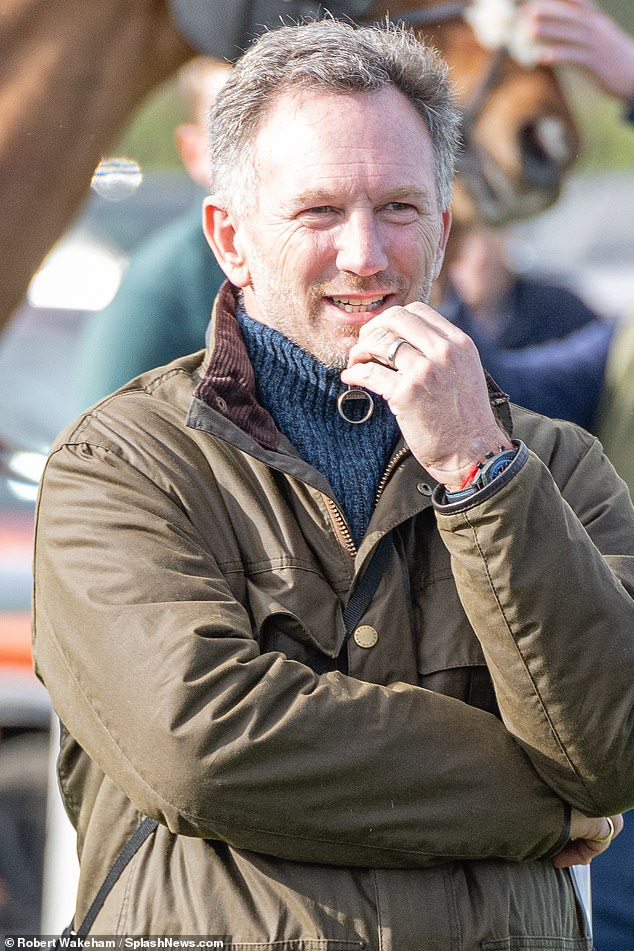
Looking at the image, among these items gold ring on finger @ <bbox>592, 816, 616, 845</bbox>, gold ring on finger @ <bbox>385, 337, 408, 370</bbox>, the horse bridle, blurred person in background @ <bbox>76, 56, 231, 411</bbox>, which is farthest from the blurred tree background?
gold ring on finger @ <bbox>592, 816, 616, 845</bbox>

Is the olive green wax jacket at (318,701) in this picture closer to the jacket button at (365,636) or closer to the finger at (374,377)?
the jacket button at (365,636)

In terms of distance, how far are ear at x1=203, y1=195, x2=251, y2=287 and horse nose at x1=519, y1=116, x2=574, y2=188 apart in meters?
1.58

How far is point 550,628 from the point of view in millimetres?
1479

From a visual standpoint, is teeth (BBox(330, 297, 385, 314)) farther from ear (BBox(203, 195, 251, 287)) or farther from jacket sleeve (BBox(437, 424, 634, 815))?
jacket sleeve (BBox(437, 424, 634, 815))

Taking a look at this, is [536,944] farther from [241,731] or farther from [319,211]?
Result: [319,211]

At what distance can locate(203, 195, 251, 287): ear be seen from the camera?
73.3 inches

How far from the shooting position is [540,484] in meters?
1.50

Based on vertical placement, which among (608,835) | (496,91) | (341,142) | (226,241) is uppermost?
(496,91)

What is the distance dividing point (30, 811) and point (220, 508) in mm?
3199

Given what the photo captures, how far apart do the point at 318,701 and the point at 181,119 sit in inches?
85.1

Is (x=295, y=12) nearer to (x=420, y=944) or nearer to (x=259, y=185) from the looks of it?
(x=259, y=185)

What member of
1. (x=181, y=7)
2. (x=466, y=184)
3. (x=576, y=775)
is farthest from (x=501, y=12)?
(x=576, y=775)

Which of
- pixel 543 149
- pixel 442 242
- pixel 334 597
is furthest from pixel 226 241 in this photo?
pixel 543 149

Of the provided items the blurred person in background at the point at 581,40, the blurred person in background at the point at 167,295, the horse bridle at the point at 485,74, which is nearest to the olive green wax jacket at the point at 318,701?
the blurred person in background at the point at 167,295
